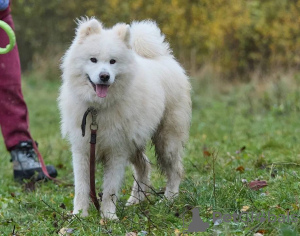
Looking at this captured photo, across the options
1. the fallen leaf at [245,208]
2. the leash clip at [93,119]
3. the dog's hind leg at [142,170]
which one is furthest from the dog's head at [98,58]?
the fallen leaf at [245,208]

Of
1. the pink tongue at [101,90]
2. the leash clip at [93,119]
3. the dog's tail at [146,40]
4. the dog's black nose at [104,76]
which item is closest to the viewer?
the dog's black nose at [104,76]

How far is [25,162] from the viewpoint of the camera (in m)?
5.32

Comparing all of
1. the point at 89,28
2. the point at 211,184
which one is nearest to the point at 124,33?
the point at 89,28

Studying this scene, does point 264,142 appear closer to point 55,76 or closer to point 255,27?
point 255,27

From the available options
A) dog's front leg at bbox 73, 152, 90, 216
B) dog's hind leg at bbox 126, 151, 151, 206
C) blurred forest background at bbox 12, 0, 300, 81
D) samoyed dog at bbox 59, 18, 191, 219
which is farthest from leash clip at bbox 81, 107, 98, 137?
blurred forest background at bbox 12, 0, 300, 81

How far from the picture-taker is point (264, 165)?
5004 millimetres

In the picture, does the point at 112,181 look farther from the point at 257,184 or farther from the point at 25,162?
the point at 25,162

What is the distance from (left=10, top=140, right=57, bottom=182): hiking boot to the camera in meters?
5.28

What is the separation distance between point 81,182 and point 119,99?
0.70 meters

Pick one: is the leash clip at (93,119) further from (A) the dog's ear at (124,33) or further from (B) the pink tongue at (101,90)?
(A) the dog's ear at (124,33)

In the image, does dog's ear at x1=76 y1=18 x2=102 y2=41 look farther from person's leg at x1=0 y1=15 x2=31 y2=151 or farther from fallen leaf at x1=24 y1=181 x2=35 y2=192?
fallen leaf at x1=24 y1=181 x2=35 y2=192

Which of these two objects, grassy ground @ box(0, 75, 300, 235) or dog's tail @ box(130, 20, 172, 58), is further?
dog's tail @ box(130, 20, 172, 58)

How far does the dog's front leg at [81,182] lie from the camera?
4.06m

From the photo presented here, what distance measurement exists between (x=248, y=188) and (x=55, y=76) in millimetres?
11197
